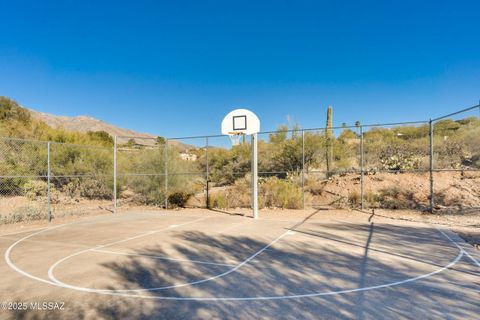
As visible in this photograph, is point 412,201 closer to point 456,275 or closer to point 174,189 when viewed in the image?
point 456,275

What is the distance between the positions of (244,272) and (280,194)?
7872mm

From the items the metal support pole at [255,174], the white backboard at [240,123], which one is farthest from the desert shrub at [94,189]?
the metal support pole at [255,174]

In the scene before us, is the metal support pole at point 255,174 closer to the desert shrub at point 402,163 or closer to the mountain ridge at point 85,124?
the desert shrub at point 402,163

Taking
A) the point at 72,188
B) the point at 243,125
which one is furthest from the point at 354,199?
the point at 72,188

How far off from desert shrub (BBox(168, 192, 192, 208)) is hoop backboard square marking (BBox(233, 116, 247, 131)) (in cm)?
430

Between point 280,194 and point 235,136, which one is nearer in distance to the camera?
point 235,136

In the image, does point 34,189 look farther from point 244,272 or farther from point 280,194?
point 244,272

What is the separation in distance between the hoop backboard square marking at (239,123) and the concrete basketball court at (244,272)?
13.8ft

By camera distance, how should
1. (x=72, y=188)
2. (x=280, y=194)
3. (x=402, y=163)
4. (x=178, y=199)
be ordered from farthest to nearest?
(x=402, y=163) < (x=72, y=188) < (x=178, y=199) < (x=280, y=194)

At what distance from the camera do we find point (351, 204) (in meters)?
12.4

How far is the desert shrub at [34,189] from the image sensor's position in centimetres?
1306

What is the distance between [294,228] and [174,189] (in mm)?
7184

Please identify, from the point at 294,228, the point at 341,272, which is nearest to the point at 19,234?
the point at 294,228

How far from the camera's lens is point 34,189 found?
13.2 metres
